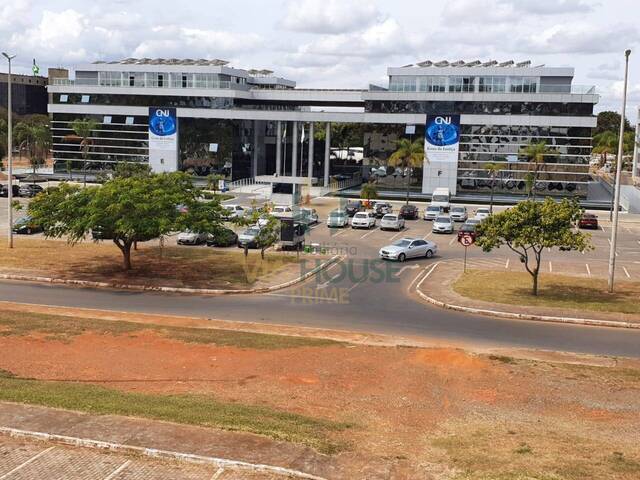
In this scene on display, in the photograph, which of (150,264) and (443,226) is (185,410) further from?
(443,226)

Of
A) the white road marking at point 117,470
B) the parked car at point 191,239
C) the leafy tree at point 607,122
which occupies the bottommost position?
the white road marking at point 117,470

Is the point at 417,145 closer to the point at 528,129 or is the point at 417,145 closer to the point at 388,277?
the point at 528,129

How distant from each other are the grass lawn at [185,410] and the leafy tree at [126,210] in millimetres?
17010

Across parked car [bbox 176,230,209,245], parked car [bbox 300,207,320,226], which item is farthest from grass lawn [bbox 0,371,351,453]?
parked car [bbox 300,207,320,226]

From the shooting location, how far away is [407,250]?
41.9m

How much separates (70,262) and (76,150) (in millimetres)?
57624

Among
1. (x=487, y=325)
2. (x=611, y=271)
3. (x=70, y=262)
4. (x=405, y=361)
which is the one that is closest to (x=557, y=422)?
(x=405, y=361)

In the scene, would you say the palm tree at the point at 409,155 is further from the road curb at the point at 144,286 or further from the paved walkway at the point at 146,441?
the paved walkway at the point at 146,441

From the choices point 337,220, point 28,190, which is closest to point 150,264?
point 337,220

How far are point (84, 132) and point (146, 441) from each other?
78.4m

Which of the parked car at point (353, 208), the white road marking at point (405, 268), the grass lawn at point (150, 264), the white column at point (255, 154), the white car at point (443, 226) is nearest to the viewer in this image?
the grass lawn at point (150, 264)

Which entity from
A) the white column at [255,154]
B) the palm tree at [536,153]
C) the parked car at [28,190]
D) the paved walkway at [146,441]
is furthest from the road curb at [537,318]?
the white column at [255,154]

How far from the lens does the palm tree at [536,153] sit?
72375 millimetres

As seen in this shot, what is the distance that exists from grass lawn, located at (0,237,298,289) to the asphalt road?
221 cm
